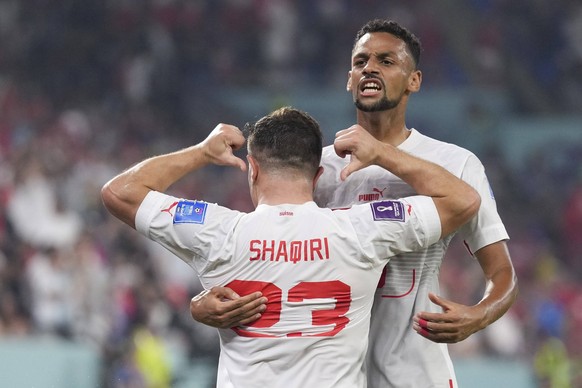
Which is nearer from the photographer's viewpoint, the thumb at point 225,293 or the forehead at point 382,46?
the thumb at point 225,293

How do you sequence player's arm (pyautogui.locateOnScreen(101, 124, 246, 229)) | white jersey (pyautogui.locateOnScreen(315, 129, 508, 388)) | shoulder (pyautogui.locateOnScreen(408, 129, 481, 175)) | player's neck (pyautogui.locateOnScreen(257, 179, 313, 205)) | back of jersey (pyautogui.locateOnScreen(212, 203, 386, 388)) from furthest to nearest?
shoulder (pyautogui.locateOnScreen(408, 129, 481, 175)) < white jersey (pyautogui.locateOnScreen(315, 129, 508, 388)) < player's arm (pyautogui.locateOnScreen(101, 124, 246, 229)) < player's neck (pyautogui.locateOnScreen(257, 179, 313, 205)) < back of jersey (pyautogui.locateOnScreen(212, 203, 386, 388))

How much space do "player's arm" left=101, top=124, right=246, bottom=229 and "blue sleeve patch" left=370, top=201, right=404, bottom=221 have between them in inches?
20.8

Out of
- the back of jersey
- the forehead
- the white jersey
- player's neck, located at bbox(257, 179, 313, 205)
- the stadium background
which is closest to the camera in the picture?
the back of jersey

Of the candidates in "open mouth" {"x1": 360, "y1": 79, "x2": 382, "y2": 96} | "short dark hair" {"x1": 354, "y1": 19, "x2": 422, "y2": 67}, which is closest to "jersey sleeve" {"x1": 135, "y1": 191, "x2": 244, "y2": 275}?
"open mouth" {"x1": 360, "y1": 79, "x2": 382, "y2": 96}

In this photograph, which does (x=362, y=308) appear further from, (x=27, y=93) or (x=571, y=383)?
(x=27, y=93)

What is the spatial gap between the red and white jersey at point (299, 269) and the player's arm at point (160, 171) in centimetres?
14

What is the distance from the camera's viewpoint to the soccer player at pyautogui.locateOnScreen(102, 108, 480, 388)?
345cm

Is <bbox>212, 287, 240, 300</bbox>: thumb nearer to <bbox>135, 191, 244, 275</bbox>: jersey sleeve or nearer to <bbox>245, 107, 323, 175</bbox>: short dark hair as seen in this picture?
<bbox>135, 191, 244, 275</bbox>: jersey sleeve

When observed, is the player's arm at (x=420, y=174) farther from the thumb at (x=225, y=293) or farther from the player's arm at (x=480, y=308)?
the thumb at (x=225, y=293)

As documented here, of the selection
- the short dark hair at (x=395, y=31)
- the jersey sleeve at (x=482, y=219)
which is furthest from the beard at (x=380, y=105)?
the jersey sleeve at (x=482, y=219)

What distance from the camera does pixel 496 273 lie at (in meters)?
3.91

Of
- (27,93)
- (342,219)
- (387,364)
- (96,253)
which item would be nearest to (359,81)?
(342,219)

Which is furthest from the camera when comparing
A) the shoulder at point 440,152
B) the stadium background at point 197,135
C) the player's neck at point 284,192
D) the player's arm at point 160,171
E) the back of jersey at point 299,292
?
the stadium background at point 197,135

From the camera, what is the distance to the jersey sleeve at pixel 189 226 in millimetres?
3523
